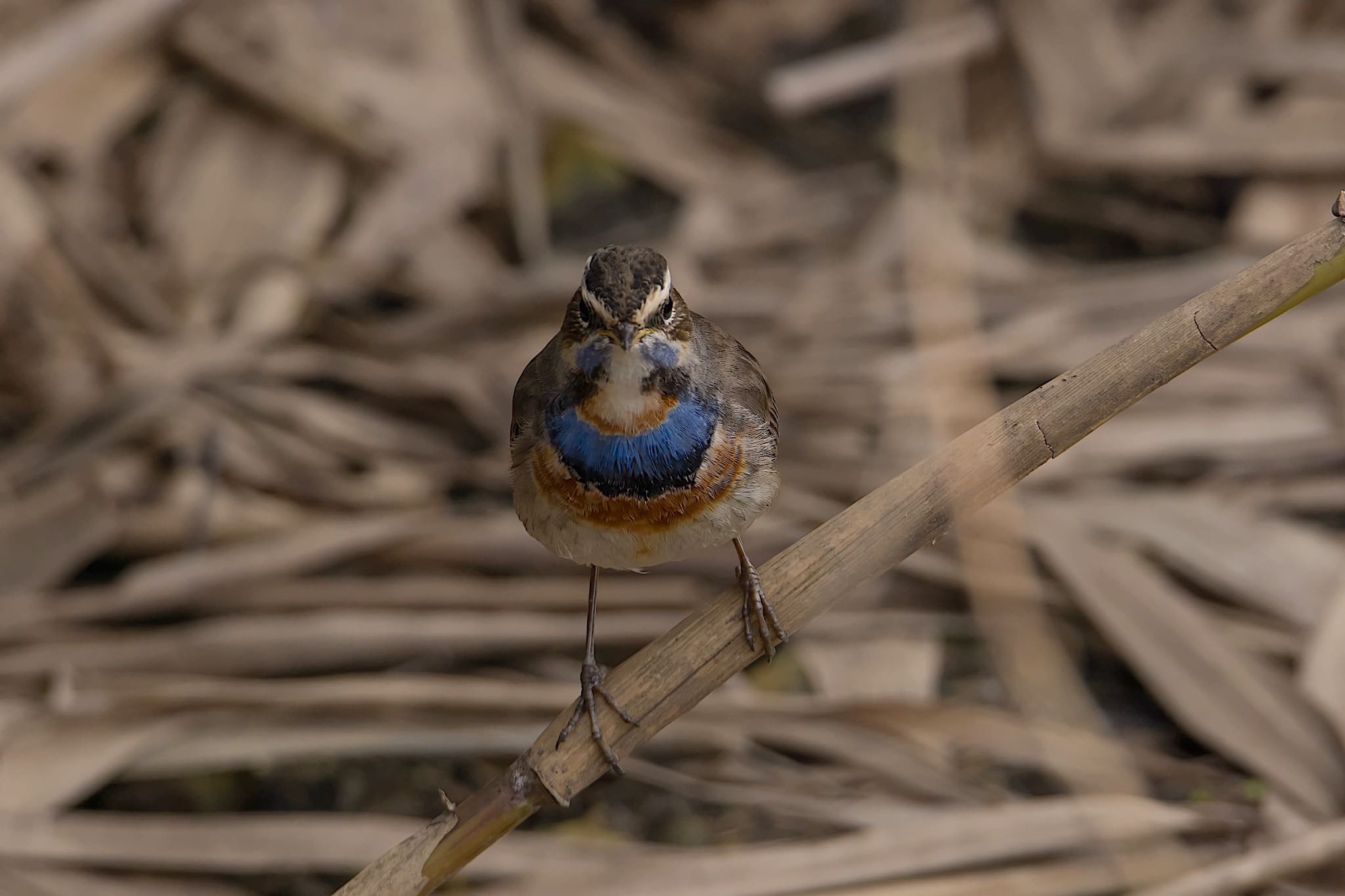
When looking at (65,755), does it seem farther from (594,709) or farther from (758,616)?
(758,616)

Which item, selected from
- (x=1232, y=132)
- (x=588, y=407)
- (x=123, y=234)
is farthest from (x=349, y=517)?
(x=1232, y=132)

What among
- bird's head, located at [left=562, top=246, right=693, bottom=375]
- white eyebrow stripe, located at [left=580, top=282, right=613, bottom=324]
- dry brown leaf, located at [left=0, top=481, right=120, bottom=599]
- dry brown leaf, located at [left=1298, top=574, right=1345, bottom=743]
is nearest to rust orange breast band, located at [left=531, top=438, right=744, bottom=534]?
bird's head, located at [left=562, top=246, right=693, bottom=375]

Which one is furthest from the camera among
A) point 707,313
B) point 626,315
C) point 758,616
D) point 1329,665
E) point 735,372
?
point 707,313

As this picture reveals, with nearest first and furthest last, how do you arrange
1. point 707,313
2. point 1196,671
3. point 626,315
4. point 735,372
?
point 626,315
point 735,372
point 1196,671
point 707,313

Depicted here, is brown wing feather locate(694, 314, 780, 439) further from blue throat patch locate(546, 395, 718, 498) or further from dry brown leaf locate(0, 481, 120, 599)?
dry brown leaf locate(0, 481, 120, 599)

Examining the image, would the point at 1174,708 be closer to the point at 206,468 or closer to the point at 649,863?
the point at 649,863

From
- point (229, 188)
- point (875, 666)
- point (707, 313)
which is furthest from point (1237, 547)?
point (229, 188)
